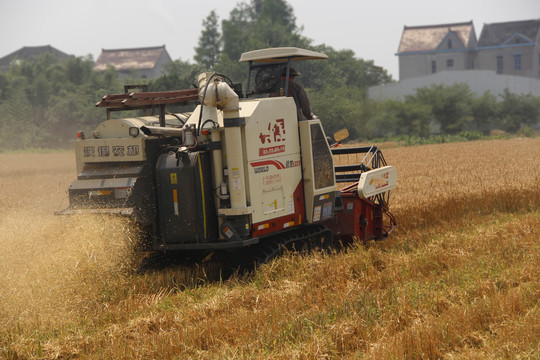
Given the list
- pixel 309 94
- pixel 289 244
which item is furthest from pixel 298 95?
pixel 309 94

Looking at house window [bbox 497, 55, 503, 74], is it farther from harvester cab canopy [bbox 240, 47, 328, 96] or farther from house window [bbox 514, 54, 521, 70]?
harvester cab canopy [bbox 240, 47, 328, 96]

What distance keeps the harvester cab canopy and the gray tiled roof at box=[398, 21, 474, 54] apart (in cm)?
6314

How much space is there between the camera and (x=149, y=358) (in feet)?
18.5

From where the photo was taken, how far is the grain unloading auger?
7.92 metres

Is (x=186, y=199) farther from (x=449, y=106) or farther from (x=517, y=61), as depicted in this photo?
(x=517, y=61)

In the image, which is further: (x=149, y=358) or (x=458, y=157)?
(x=458, y=157)

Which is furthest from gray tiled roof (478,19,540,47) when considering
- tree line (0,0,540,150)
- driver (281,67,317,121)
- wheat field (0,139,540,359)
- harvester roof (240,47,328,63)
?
driver (281,67,317,121)

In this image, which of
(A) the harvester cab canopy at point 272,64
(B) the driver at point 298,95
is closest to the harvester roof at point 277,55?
(A) the harvester cab canopy at point 272,64

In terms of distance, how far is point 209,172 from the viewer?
8055 millimetres

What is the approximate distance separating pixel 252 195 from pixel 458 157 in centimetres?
1776

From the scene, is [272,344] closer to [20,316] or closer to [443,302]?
[443,302]

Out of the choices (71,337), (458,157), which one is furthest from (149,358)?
(458,157)

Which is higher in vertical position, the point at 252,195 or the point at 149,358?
the point at 252,195

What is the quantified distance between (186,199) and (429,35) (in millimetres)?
67000
